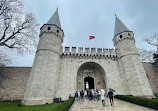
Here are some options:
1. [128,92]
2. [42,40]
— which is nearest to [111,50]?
[128,92]

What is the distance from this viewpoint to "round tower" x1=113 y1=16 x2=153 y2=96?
12258 millimetres

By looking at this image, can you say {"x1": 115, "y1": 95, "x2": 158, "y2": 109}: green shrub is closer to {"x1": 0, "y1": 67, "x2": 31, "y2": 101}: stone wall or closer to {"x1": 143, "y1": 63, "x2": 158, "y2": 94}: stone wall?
{"x1": 143, "y1": 63, "x2": 158, "y2": 94}: stone wall

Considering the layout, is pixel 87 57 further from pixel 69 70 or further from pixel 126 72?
pixel 126 72

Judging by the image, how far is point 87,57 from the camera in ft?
52.3

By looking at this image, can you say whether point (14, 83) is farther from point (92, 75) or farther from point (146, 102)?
point (146, 102)

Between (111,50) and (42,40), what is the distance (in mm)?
13400

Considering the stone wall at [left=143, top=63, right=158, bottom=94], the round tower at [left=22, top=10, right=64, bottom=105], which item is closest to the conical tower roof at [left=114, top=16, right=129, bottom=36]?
the stone wall at [left=143, top=63, right=158, bottom=94]

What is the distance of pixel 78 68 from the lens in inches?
588

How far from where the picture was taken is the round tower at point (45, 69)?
10.3m

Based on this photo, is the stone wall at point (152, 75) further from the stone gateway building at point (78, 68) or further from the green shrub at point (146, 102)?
the green shrub at point (146, 102)

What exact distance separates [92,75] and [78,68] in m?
3.71

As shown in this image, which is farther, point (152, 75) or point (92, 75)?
point (152, 75)

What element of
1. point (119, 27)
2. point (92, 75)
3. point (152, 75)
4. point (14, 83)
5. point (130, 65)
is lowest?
point (14, 83)

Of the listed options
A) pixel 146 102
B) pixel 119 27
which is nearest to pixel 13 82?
pixel 146 102
